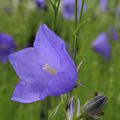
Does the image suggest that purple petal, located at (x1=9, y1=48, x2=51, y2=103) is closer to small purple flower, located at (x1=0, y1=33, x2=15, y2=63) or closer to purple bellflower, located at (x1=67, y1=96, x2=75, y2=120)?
purple bellflower, located at (x1=67, y1=96, x2=75, y2=120)

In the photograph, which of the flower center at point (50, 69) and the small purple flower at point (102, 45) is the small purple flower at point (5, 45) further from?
the flower center at point (50, 69)

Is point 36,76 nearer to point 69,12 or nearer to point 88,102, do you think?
point 88,102

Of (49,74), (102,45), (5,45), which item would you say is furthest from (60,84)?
(102,45)

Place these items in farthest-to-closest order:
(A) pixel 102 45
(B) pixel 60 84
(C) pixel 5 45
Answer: (A) pixel 102 45, (C) pixel 5 45, (B) pixel 60 84

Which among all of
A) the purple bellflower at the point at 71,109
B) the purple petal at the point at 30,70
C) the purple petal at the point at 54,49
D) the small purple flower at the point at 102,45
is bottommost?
the small purple flower at the point at 102,45

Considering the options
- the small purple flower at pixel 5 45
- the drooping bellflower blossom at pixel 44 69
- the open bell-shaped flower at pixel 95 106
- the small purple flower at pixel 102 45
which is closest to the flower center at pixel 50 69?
the drooping bellflower blossom at pixel 44 69

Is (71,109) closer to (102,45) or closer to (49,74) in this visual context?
(49,74)
